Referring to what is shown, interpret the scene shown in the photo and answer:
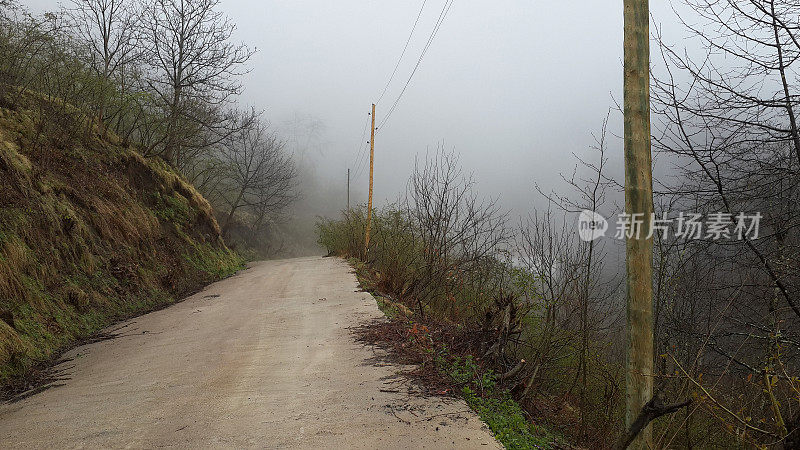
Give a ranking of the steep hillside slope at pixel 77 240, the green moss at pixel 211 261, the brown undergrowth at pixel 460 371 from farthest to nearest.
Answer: the green moss at pixel 211 261 < the steep hillside slope at pixel 77 240 < the brown undergrowth at pixel 460 371

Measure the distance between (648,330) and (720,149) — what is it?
13.3 ft

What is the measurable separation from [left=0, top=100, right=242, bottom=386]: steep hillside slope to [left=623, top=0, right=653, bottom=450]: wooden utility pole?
248 inches

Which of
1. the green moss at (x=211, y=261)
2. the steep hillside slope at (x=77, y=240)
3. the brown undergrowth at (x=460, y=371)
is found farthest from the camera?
the green moss at (x=211, y=261)

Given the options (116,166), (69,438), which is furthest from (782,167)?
(116,166)

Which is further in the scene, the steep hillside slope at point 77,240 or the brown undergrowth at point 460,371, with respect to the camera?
the steep hillside slope at point 77,240

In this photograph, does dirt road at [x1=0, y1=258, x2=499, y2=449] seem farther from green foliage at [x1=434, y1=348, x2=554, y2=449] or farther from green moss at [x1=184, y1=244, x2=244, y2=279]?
green moss at [x1=184, y1=244, x2=244, y2=279]

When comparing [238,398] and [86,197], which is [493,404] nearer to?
[238,398]

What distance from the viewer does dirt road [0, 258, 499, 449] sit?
3.31 meters

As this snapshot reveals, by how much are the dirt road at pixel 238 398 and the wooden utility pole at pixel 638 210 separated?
1203 mm

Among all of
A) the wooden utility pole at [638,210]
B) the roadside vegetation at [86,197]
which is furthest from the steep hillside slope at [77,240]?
the wooden utility pole at [638,210]

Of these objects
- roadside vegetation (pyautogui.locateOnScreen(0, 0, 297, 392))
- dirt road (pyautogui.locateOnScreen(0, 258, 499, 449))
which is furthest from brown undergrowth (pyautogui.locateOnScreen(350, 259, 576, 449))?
roadside vegetation (pyautogui.locateOnScreen(0, 0, 297, 392))

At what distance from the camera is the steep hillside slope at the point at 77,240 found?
6258 mm

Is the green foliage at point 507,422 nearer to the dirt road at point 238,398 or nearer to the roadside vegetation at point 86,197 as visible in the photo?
the dirt road at point 238,398

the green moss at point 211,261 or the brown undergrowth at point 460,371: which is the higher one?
the green moss at point 211,261
